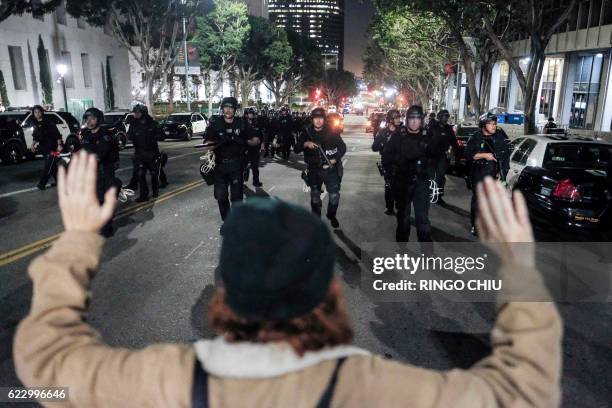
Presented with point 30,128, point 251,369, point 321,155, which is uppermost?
point 251,369

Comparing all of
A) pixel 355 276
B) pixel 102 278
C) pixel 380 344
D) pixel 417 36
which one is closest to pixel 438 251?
pixel 355 276

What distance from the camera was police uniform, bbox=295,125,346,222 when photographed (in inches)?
300

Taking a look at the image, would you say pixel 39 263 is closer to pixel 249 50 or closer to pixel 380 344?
pixel 380 344

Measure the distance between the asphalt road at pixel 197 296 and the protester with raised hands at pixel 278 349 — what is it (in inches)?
106

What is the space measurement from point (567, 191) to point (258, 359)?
696 centimetres

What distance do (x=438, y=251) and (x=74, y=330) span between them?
6143mm

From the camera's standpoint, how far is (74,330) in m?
1.28

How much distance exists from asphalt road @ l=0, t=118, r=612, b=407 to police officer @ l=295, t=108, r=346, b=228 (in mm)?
716

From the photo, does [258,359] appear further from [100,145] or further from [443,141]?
[443,141]

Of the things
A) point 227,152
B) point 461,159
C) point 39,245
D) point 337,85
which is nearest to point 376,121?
point 461,159

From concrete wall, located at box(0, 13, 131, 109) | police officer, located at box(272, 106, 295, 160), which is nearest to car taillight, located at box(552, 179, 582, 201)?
police officer, located at box(272, 106, 295, 160)

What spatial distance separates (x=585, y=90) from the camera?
78.6 ft

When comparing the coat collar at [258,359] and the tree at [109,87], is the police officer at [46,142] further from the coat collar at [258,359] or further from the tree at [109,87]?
the tree at [109,87]

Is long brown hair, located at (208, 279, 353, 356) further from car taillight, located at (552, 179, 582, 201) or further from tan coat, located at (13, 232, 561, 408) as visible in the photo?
car taillight, located at (552, 179, 582, 201)
